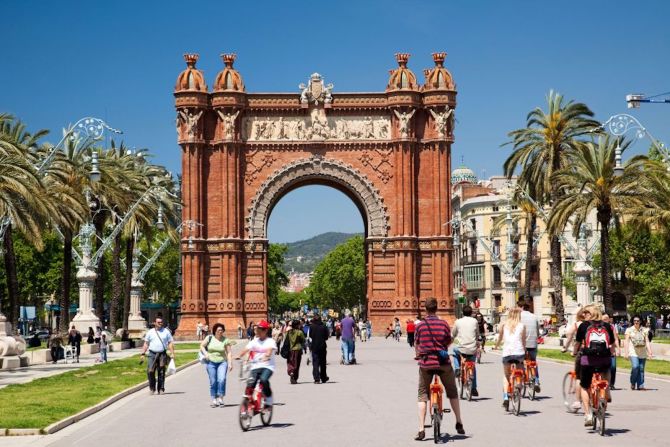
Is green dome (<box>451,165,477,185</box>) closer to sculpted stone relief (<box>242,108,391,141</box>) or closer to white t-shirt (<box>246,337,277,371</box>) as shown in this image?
sculpted stone relief (<box>242,108,391,141</box>)

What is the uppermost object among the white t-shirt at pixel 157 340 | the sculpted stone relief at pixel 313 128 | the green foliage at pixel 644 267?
the sculpted stone relief at pixel 313 128

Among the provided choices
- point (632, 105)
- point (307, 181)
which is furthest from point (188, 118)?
point (632, 105)

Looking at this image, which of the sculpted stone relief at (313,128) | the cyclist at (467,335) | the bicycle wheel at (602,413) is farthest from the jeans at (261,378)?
the sculpted stone relief at (313,128)

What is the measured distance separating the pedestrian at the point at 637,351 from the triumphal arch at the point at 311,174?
1704 inches

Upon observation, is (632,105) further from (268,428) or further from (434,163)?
(434,163)

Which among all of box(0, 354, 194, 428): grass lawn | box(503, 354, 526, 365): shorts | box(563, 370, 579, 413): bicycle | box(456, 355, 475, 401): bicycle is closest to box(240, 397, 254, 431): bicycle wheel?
box(0, 354, 194, 428): grass lawn

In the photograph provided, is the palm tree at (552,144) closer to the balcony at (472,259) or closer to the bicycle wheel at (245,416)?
the bicycle wheel at (245,416)

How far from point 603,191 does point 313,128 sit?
89.0 feet

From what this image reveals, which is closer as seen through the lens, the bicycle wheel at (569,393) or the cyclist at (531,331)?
the bicycle wheel at (569,393)

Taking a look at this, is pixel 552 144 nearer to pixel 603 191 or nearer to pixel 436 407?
pixel 603 191

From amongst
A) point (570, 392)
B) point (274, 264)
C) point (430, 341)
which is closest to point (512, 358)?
point (570, 392)

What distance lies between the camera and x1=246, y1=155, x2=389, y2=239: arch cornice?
71.2m

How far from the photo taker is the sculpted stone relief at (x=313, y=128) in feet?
236

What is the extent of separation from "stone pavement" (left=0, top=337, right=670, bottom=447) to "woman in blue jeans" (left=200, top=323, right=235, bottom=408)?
0.39 metres
